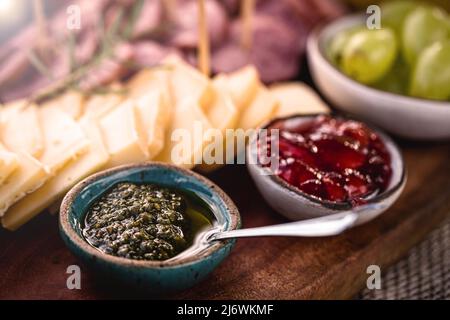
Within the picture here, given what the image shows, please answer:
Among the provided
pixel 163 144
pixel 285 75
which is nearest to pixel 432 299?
pixel 163 144

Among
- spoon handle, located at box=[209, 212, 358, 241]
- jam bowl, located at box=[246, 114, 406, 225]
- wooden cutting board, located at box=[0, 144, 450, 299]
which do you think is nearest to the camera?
spoon handle, located at box=[209, 212, 358, 241]

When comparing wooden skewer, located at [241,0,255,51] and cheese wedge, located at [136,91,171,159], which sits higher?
wooden skewer, located at [241,0,255,51]

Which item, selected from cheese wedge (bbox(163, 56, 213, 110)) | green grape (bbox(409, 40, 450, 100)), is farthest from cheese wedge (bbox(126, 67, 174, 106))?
green grape (bbox(409, 40, 450, 100))

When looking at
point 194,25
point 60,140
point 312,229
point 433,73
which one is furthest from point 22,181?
point 433,73

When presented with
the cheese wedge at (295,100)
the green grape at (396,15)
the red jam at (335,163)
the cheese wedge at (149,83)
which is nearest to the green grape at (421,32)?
the green grape at (396,15)

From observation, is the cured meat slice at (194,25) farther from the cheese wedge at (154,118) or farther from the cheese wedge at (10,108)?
the cheese wedge at (10,108)

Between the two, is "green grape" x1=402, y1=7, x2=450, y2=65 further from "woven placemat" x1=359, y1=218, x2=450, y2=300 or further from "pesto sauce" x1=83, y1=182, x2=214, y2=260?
"pesto sauce" x1=83, y1=182, x2=214, y2=260
